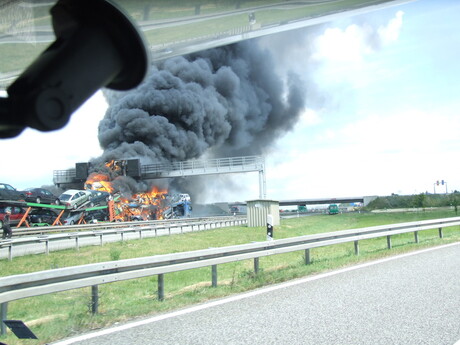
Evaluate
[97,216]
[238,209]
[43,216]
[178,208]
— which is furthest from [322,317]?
[238,209]

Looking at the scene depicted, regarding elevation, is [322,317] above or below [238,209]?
below

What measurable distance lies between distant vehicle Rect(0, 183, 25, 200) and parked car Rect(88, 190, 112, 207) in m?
9.42

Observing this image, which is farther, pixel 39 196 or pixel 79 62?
pixel 39 196

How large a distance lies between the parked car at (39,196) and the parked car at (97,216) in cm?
514

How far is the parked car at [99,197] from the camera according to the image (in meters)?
35.9

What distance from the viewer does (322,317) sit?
578cm

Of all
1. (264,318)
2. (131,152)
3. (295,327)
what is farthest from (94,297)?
(131,152)

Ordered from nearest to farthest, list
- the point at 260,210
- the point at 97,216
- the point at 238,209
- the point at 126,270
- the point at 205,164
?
1. the point at 126,270
2. the point at 260,210
3. the point at 97,216
4. the point at 205,164
5. the point at 238,209

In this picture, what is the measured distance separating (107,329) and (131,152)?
145 ft

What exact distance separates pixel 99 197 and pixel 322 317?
3293 centimetres

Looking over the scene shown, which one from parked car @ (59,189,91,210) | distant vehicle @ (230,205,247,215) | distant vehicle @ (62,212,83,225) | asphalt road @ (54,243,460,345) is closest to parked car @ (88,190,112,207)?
parked car @ (59,189,91,210)

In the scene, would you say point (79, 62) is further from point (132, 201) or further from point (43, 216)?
point (132, 201)

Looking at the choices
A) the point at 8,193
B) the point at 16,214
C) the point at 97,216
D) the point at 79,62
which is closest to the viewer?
the point at 79,62

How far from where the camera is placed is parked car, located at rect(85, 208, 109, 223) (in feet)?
118
